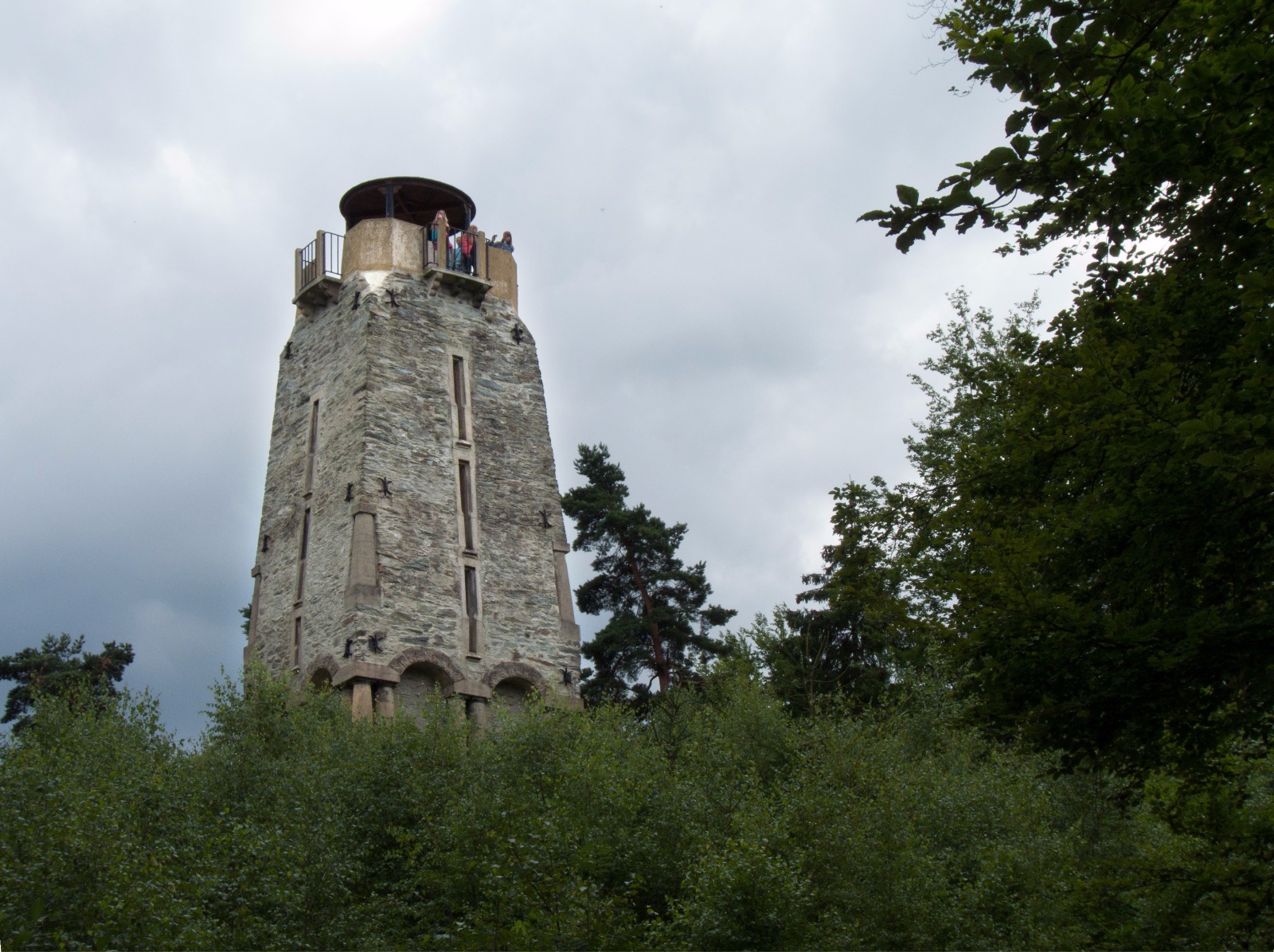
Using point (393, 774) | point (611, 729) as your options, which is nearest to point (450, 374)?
point (611, 729)

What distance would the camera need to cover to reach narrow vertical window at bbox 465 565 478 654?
78.7 ft

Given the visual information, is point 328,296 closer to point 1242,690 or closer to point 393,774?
point 393,774

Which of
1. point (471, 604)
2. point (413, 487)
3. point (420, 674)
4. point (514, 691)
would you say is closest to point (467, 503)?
point (413, 487)

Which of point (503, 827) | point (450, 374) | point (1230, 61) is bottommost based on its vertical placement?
point (503, 827)

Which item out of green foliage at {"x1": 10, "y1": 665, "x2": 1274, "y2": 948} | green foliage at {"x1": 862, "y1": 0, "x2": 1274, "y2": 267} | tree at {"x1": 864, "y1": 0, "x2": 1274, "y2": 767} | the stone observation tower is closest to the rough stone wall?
the stone observation tower

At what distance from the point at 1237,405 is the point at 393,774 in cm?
1243

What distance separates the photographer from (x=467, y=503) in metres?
25.4

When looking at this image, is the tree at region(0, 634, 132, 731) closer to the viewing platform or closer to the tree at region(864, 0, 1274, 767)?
the viewing platform

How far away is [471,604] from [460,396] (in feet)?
16.3

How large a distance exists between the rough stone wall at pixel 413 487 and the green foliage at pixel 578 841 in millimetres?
3406

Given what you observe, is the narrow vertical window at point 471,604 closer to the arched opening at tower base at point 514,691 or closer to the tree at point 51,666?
the arched opening at tower base at point 514,691

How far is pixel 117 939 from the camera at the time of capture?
1041 cm

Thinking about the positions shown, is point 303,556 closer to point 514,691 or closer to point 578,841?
point 514,691

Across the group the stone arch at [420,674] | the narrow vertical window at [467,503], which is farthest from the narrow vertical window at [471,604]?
the stone arch at [420,674]
